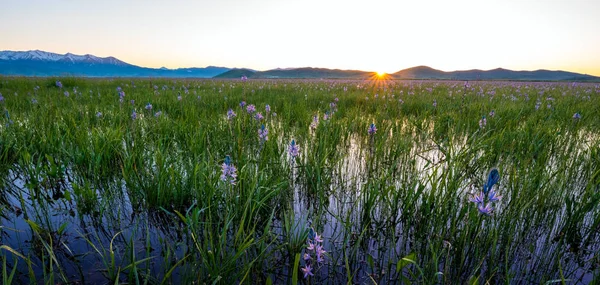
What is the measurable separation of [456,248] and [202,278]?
5.14 ft

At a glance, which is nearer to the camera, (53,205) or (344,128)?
(53,205)

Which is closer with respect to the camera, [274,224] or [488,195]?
[488,195]

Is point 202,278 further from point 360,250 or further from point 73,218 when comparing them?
point 73,218

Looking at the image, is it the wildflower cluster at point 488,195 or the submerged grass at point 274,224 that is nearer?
the wildflower cluster at point 488,195

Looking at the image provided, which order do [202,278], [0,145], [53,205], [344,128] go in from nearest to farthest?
[202,278] → [53,205] → [0,145] → [344,128]

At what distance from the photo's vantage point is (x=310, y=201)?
2.69m

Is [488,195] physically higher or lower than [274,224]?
higher

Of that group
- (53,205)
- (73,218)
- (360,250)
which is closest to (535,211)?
(360,250)

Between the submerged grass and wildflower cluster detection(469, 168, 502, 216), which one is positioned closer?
wildflower cluster detection(469, 168, 502, 216)

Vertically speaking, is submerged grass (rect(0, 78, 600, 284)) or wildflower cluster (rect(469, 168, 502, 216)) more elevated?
wildflower cluster (rect(469, 168, 502, 216))

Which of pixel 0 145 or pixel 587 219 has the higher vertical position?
pixel 0 145

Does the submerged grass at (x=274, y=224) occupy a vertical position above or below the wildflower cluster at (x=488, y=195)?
below

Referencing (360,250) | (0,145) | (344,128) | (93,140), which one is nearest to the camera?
(360,250)

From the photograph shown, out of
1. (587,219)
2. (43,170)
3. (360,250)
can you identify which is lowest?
(360,250)
